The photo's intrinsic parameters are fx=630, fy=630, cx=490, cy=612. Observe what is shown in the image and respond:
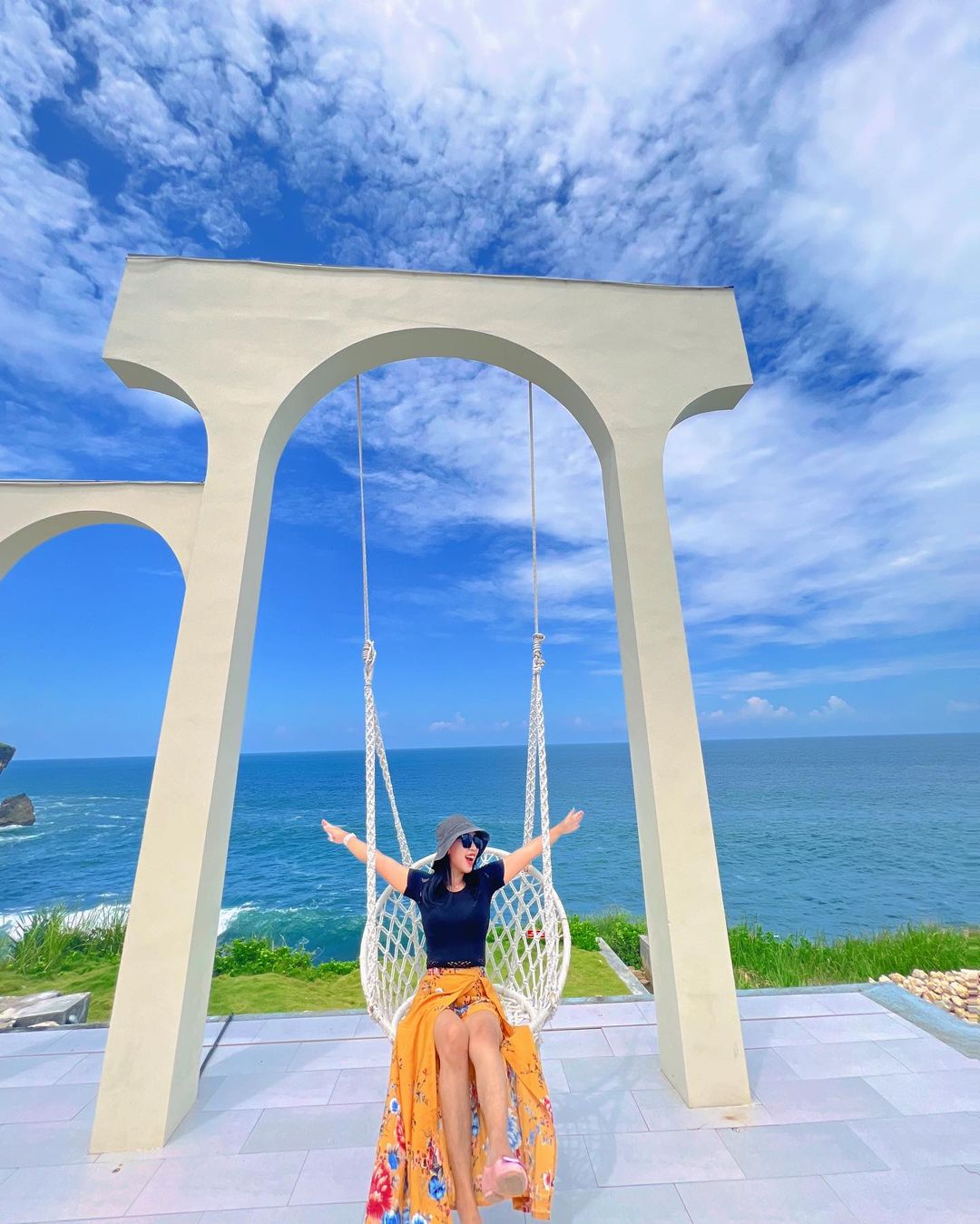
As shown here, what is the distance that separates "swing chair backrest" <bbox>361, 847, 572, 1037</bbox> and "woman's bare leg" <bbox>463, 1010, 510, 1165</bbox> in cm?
24

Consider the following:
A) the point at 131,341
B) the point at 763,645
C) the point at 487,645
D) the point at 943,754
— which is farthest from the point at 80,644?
the point at 943,754

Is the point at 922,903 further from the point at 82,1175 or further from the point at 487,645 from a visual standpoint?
the point at 487,645

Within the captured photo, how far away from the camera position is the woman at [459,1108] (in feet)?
4.44

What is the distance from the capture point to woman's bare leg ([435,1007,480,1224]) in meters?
1.36

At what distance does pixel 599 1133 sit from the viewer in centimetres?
182

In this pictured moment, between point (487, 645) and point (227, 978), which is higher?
point (487, 645)

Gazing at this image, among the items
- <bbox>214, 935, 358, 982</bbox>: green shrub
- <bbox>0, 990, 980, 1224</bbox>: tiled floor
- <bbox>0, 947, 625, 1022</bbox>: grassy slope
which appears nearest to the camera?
<bbox>0, 990, 980, 1224</bbox>: tiled floor

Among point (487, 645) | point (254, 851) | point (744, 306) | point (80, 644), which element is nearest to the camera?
point (744, 306)

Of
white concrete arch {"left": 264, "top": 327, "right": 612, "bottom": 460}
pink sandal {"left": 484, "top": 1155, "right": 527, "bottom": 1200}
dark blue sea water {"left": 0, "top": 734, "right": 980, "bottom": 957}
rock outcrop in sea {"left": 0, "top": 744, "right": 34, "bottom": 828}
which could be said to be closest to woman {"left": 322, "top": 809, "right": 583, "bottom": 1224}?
pink sandal {"left": 484, "top": 1155, "right": 527, "bottom": 1200}

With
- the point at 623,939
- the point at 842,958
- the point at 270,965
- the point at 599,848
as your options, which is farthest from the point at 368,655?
the point at 599,848

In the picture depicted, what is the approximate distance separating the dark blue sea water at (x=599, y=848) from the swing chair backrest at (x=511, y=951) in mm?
13181

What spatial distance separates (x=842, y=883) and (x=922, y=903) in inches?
93.5

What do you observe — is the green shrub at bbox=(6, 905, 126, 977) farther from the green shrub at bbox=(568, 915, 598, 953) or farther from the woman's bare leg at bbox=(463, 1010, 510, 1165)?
the woman's bare leg at bbox=(463, 1010, 510, 1165)

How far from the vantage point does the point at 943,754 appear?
72.6 meters
